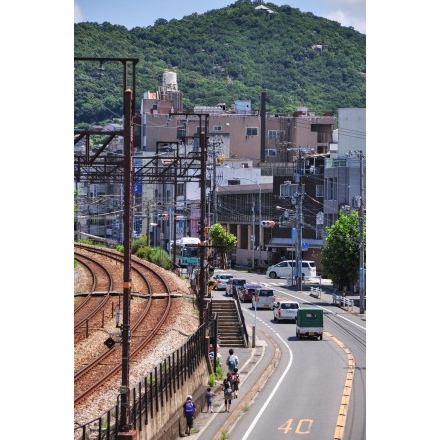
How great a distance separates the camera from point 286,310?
34312 millimetres

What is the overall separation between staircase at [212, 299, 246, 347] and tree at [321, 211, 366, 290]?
546 cm

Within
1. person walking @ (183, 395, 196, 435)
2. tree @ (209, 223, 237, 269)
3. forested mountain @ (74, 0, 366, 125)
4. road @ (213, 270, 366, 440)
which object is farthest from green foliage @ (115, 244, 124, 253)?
person walking @ (183, 395, 196, 435)

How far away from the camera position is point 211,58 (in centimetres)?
3888

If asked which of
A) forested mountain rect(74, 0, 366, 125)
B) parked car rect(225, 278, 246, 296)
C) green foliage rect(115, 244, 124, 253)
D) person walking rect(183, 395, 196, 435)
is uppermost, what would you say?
forested mountain rect(74, 0, 366, 125)

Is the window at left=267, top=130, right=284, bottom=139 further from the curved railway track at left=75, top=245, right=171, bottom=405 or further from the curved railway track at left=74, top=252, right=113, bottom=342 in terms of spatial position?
the curved railway track at left=74, top=252, right=113, bottom=342

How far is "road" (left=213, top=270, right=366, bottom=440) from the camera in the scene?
17.1m

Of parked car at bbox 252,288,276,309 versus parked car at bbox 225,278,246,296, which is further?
parked car at bbox 225,278,246,296

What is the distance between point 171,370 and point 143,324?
21.1 feet

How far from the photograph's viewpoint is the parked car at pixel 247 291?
3822 centimetres

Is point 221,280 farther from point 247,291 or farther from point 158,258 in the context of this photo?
point 158,258

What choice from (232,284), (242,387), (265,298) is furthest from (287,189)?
(242,387)

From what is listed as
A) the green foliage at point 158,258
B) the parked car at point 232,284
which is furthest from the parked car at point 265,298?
the green foliage at point 158,258
